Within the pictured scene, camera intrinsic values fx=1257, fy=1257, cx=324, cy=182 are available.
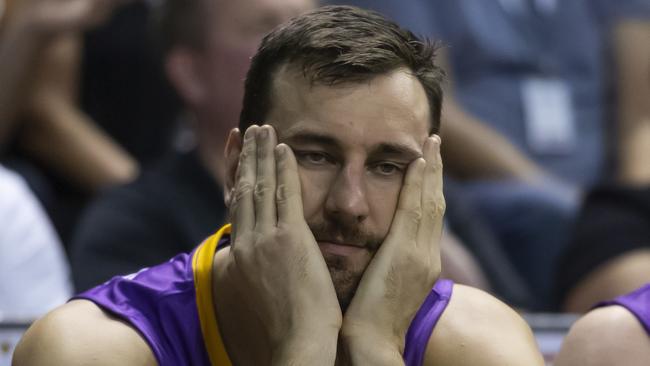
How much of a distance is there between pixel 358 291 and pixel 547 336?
39.6 inches

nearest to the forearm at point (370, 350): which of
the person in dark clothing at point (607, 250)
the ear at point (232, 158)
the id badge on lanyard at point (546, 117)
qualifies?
the ear at point (232, 158)

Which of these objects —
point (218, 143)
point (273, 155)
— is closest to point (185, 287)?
point (273, 155)

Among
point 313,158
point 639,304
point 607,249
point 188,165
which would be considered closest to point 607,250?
point 607,249

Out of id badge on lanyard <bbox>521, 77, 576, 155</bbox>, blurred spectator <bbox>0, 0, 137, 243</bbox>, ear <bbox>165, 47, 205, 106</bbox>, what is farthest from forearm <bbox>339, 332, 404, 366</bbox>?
id badge on lanyard <bbox>521, 77, 576, 155</bbox>

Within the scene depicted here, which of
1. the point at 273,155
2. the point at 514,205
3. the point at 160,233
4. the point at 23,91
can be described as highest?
the point at 273,155

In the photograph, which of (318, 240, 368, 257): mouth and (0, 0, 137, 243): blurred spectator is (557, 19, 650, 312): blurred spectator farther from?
(0, 0, 137, 243): blurred spectator

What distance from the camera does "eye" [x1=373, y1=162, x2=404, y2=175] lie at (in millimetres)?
2631

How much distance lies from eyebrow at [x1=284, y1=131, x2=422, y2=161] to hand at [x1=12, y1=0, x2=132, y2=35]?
239 centimetres

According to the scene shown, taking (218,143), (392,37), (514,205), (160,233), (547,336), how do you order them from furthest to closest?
(514,205)
(218,143)
(160,233)
(547,336)
(392,37)

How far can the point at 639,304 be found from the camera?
9.41 ft

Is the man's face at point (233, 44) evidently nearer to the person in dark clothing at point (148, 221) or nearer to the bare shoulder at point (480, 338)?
the person in dark clothing at point (148, 221)

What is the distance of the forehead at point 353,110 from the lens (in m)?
A: 2.58

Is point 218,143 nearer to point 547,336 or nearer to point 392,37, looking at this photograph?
point 547,336

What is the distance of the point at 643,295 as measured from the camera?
290cm
